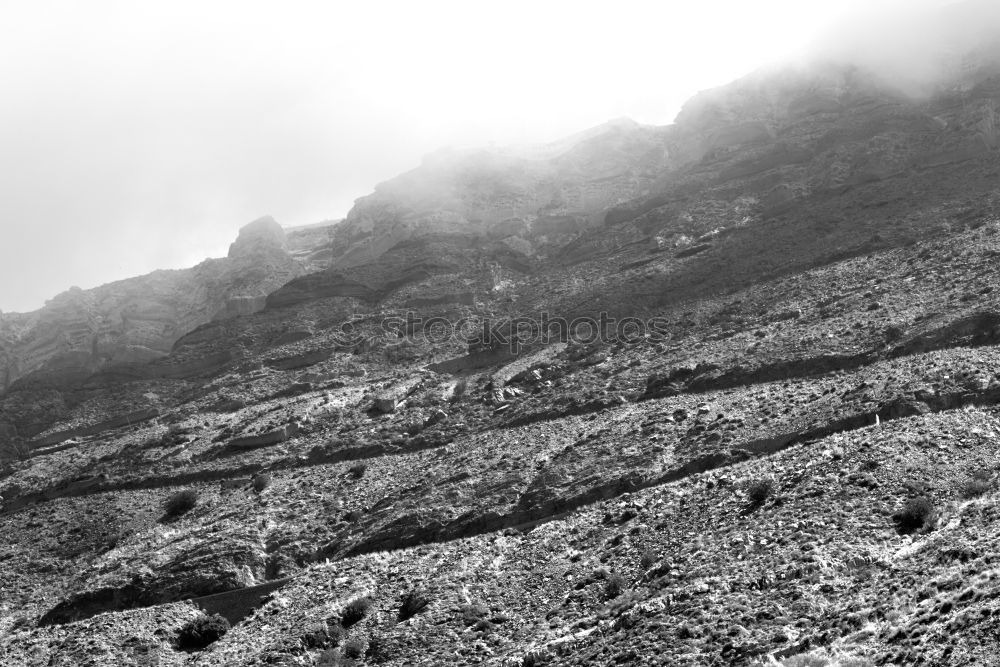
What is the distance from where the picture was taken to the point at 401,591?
33062 mm

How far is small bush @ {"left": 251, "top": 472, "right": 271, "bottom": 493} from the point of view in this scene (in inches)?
1871

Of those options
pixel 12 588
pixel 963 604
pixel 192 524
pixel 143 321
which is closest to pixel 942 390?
pixel 963 604

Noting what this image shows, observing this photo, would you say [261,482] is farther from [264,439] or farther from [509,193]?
[509,193]

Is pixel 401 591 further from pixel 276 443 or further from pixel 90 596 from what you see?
pixel 276 443

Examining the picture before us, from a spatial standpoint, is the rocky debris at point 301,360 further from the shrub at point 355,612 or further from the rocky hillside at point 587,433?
the shrub at point 355,612

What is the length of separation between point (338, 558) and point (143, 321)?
62.2 m

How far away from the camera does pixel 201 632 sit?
34.9m

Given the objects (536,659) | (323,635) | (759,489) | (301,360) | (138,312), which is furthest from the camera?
(138,312)

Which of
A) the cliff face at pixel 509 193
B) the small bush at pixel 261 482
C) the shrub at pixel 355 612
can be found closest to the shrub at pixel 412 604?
the shrub at pixel 355 612

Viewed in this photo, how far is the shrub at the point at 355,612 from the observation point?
1259 inches

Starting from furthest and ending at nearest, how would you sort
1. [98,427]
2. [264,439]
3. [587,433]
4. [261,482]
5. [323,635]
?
[98,427], [264,439], [261,482], [587,433], [323,635]

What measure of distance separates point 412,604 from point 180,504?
64.9 ft

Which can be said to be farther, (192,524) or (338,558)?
(192,524)

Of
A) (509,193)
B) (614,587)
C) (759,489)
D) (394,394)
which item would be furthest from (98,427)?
(759,489)
